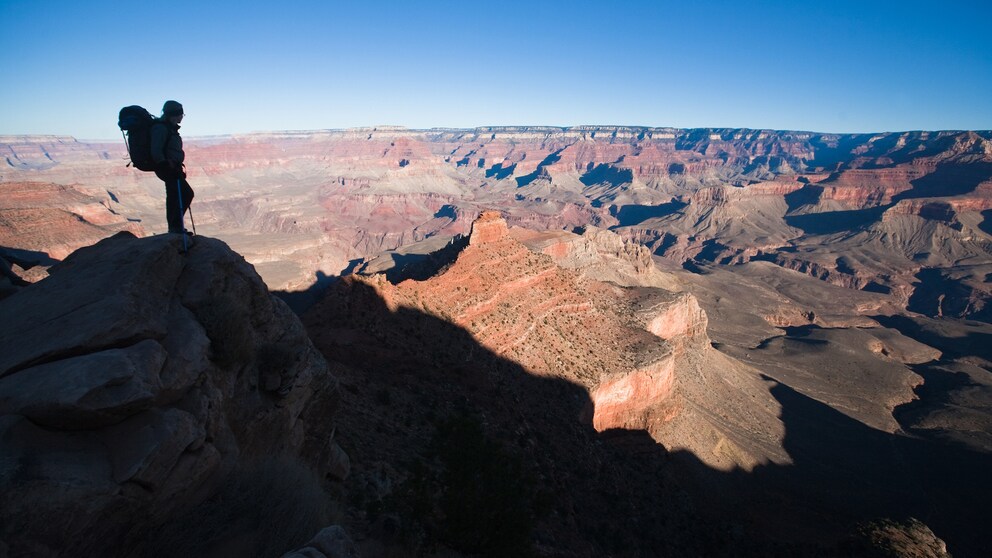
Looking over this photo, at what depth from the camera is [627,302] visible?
46.7m

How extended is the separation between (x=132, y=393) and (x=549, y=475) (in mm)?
18151

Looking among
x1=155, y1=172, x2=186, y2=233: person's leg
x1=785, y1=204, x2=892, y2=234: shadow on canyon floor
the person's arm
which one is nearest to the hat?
the person's arm

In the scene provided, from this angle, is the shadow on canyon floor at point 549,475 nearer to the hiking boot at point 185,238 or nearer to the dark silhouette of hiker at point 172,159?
the hiking boot at point 185,238

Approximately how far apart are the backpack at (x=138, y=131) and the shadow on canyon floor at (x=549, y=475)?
8499 millimetres

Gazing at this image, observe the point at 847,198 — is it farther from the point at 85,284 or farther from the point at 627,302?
the point at 85,284

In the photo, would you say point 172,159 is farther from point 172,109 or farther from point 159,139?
point 172,109

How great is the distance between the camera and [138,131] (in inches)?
357

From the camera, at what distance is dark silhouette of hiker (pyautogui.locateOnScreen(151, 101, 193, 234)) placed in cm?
920

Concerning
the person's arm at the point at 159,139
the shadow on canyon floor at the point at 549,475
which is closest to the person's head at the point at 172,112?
the person's arm at the point at 159,139

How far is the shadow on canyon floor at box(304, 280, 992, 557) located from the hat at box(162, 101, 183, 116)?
30.1 feet

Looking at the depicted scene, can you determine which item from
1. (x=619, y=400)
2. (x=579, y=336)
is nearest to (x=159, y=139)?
(x=579, y=336)

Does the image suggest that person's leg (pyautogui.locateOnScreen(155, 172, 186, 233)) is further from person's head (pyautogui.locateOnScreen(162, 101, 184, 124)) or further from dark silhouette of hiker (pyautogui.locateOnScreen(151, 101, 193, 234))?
person's head (pyautogui.locateOnScreen(162, 101, 184, 124))

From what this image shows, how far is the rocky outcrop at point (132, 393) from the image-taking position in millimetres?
5195

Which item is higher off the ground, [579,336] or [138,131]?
[138,131]
